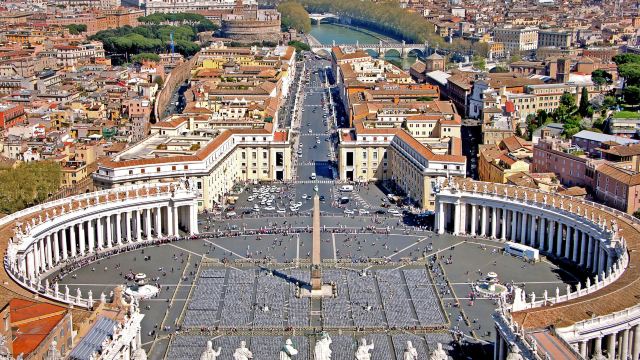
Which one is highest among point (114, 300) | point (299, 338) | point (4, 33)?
point (4, 33)

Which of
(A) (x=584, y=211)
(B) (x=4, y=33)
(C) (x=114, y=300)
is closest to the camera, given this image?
(C) (x=114, y=300)

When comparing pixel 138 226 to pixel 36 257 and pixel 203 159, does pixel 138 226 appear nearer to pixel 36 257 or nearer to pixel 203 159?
pixel 203 159

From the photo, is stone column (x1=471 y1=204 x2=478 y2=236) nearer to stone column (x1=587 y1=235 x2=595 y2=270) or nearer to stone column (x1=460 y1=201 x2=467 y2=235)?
stone column (x1=460 y1=201 x2=467 y2=235)

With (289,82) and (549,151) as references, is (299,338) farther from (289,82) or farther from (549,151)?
(289,82)

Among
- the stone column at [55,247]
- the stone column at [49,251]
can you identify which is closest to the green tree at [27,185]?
the stone column at [55,247]

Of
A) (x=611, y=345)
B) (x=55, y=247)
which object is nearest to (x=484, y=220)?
(x=611, y=345)

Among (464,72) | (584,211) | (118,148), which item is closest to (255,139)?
(118,148)

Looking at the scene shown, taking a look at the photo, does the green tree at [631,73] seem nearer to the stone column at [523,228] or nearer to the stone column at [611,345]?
the stone column at [523,228]
